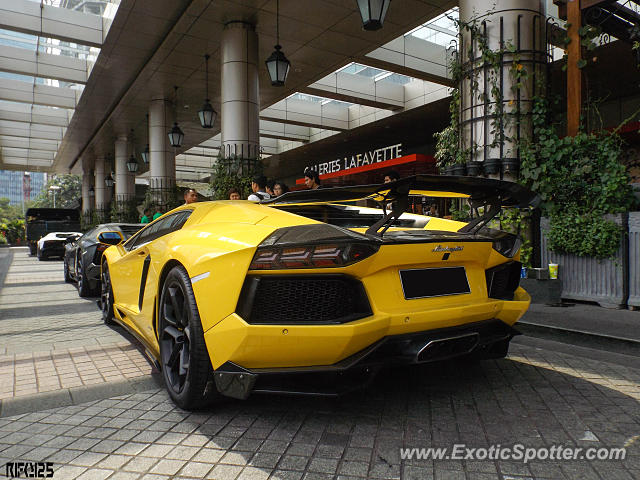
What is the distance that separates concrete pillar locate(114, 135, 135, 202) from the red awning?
838 cm

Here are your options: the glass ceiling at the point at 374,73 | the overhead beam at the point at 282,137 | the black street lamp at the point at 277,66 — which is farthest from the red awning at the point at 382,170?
the black street lamp at the point at 277,66

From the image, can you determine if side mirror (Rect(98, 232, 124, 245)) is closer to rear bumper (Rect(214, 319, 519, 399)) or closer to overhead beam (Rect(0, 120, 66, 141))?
rear bumper (Rect(214, 319, 519, 399))

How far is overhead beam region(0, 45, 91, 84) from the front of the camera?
1438 centimetres

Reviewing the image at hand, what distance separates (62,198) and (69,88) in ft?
217

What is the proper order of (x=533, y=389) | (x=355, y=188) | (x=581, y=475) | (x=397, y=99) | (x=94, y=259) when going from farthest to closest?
(x=397, y=99) → (x=94, y=259) → (x=533, y=389) → (x=355, y=188) → (x=581, y=475)

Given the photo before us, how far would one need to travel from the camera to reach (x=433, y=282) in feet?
8.52

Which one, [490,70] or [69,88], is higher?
[69,88]

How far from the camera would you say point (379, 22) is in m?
6.60

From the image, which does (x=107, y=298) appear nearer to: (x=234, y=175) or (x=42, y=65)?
(x=234, y=175)

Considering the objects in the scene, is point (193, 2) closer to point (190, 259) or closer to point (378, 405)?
point (190, 259)

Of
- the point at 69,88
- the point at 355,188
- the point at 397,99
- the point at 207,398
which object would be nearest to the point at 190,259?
the point at 207,398

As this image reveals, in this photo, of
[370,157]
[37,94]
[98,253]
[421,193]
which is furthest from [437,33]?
[37,94]

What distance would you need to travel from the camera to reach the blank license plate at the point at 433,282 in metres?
2.51

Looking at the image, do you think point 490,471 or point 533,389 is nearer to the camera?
point 490,471
